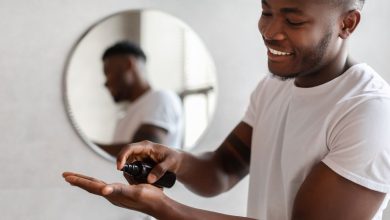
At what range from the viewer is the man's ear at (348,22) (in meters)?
1.19

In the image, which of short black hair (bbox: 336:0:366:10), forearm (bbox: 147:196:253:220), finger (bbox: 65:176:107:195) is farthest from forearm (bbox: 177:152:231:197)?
short black hair (bbox: 336:0:366:10)

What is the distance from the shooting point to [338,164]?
1.08m

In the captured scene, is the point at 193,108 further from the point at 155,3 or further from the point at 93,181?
the point at 93,181

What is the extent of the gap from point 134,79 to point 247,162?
0.51 metres

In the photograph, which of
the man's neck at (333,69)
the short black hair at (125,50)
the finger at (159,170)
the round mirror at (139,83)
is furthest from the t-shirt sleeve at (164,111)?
the man's neck at (333,69)

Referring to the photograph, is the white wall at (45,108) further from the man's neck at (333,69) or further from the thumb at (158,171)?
the man's neck at (333,69)

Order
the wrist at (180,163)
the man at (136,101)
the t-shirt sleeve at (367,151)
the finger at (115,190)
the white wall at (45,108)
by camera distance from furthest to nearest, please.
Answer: the man at (136,101) → the white wall at (45,108) → the wrist at (180,163) → the t-shirt sleeve at (367,151) → the finger at (115,190)

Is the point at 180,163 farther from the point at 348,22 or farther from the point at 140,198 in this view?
the point at 348,22

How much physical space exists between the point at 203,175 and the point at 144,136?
1.48 feet

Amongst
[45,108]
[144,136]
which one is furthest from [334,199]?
[45,108]

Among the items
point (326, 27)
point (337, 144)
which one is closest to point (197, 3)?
point (326, 27)

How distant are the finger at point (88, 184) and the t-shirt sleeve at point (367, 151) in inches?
16.7

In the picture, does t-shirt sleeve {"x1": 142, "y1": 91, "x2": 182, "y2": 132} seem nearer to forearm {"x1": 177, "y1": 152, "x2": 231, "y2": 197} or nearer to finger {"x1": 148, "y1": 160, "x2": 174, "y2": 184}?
forearm {"x1": 177, "y1": 152, "x2": 231, "y2": 197}

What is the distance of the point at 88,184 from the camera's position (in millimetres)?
972
